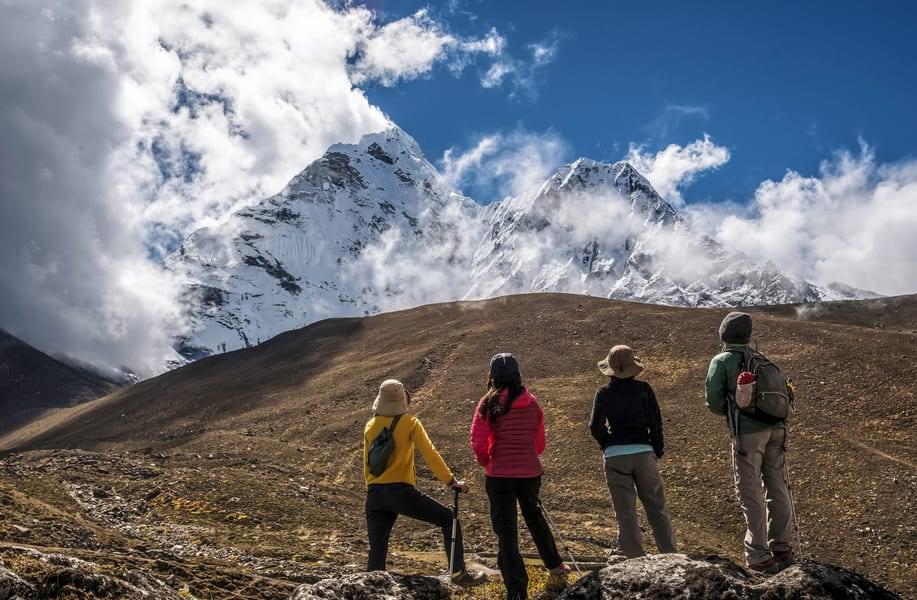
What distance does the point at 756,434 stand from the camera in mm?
8125

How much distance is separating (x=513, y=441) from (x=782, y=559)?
332 centimetres

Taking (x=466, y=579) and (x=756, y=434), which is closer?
(x=756, y=434)

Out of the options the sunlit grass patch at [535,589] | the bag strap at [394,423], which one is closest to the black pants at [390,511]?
the sunlit grass patch at [535,589]

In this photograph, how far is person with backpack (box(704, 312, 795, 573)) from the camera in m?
7.84

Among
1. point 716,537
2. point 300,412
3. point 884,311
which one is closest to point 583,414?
point 716,537

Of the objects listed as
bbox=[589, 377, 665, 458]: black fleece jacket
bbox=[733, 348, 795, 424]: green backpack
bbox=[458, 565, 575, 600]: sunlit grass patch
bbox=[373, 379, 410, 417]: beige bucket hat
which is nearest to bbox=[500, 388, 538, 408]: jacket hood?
bbox=[589, 377, 665, 458]: black fleece jacket

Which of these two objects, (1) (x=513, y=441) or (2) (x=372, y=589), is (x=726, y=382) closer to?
(1) (x=513, y=441)

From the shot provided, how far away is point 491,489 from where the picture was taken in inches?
322

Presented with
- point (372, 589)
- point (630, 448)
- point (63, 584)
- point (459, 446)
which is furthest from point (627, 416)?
point (459, 446)

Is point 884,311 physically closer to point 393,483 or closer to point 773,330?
point 773,330

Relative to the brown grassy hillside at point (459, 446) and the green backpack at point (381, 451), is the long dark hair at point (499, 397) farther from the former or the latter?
the brown grassy hillside at point (459, 446)

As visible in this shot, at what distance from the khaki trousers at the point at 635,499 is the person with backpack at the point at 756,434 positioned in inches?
35.7

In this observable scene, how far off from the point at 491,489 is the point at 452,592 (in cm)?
124

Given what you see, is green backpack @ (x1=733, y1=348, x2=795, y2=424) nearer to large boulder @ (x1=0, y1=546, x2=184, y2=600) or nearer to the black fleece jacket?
the black fleece jacket
